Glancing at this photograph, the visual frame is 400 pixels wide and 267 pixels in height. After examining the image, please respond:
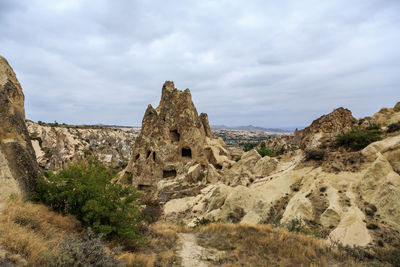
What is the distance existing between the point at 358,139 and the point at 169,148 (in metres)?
15.0

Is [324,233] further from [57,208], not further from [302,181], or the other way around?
[57,208]

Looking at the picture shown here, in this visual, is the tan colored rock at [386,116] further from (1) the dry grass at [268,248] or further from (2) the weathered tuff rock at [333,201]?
(1) the dry grass at [268,248]

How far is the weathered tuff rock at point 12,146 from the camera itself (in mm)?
4926

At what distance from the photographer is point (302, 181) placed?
11.1m

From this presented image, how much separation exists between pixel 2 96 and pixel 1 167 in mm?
1954

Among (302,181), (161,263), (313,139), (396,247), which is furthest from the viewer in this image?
(313,139)

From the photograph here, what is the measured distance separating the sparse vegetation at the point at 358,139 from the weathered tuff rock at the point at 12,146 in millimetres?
15686

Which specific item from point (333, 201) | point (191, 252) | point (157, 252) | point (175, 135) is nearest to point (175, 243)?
point (191, 252)

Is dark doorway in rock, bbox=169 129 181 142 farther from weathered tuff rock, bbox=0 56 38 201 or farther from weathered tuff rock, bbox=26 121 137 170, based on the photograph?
weathered tuff rock, bbox=26 121 137 170

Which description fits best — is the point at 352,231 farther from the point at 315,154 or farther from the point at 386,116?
the point at 386,116

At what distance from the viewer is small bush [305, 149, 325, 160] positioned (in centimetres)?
1242

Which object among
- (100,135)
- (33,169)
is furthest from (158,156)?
(100,135)

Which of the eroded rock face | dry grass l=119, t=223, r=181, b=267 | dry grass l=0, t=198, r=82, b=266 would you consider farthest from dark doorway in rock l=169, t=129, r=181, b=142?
dry grass l=0, t=198, r=82, b=266

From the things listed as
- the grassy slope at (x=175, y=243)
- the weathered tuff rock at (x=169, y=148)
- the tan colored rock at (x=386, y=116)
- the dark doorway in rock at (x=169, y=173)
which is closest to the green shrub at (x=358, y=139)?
the tan colored rock at (x=386, y=116)
